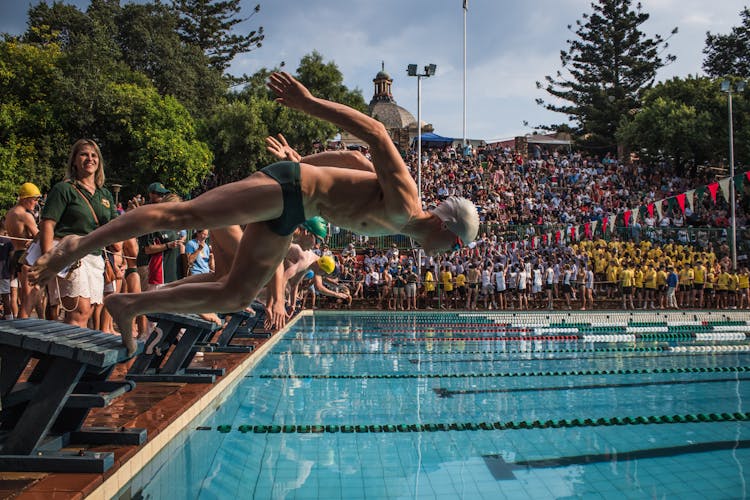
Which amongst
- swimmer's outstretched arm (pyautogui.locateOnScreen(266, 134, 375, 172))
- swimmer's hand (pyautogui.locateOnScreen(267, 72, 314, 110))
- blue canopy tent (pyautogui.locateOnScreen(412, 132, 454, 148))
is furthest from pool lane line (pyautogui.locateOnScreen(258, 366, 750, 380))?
blue canopy tent (pyautogui.locateOnScreen(412, 132, 454, 148))

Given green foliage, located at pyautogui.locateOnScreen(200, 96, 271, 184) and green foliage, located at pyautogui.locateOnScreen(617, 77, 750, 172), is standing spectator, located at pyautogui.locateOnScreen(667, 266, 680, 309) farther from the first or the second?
green foliage, located at pyautogui.locateOnScreen(200, 96, 271, 184)

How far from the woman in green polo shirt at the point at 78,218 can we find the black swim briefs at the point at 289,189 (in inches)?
70.9

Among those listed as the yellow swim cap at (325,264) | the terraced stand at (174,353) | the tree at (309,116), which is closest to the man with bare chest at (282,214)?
the terraced stand at (174,353)

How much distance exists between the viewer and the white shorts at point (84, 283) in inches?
156

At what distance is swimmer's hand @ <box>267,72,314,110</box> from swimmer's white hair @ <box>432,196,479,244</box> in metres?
0.87

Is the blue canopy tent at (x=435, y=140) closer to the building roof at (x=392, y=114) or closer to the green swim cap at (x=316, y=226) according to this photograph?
the building roof at (x=392, y=114)

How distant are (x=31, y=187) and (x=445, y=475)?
4.56 meters

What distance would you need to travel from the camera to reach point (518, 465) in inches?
149

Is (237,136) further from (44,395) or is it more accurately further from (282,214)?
(44,395)

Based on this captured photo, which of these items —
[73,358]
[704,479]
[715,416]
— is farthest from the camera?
[715,416]

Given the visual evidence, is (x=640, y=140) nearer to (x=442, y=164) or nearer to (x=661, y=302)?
(x=442, y=164)

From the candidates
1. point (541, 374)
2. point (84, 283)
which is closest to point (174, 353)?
point (84, 283)

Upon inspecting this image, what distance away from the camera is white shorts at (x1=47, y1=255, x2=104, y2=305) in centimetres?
395

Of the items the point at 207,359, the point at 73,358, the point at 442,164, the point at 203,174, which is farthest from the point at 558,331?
the point at 203,174
